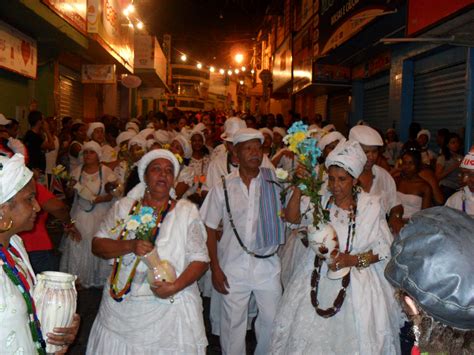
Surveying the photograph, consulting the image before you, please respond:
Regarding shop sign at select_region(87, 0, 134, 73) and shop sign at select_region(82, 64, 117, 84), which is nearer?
shop sign at select_region(87, 0, 134, 73)

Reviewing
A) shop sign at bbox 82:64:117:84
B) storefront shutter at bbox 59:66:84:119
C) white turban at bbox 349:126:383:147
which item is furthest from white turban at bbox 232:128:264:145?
shop sign at bbox 82:64:117:84

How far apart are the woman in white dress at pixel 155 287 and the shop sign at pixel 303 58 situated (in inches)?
Result: 569

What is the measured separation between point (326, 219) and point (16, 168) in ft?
8.24

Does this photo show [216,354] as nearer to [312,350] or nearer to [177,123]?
[312,350]

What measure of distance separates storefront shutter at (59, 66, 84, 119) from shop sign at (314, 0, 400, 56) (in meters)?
8.51

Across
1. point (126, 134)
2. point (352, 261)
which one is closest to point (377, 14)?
point (126, 134)

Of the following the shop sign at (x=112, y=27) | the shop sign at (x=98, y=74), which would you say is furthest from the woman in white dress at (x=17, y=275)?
the shop sign at (x=98, y=74)

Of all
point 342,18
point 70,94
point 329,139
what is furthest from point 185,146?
point 70,94

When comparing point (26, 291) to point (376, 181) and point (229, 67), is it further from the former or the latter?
point (229, 67)

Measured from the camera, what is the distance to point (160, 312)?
4.10 meters

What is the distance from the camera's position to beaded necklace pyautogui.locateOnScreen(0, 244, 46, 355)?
8.60 ft

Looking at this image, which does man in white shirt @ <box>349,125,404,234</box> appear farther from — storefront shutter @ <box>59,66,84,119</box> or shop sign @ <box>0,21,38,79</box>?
storefront shutter @ <box>59,66,84,119</box>

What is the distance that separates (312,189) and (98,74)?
16288 mm

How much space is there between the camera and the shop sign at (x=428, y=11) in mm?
7311
